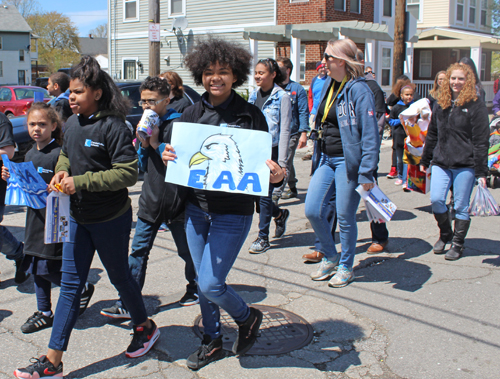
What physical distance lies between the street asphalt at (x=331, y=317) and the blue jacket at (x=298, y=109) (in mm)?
1720

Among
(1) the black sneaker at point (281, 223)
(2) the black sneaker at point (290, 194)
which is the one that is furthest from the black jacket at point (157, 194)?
(2) the black sneaker at point (290, 194)

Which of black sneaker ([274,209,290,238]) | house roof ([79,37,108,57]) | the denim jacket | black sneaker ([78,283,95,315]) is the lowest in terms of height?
black sneaker ([78,283,95,315])

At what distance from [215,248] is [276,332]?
1.07m

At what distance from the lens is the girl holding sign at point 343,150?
4363 mm

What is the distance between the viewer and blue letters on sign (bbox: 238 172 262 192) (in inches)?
120

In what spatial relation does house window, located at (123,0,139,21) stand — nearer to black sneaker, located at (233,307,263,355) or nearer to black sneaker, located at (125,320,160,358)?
black sneaker, located at (125,320,160,358)

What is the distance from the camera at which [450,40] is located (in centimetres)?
2498

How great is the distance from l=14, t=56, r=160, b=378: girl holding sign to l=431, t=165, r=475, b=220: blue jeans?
136 inches

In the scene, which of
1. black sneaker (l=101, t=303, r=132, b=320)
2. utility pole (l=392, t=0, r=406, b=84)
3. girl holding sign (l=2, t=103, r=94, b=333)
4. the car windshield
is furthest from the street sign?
the car windshield

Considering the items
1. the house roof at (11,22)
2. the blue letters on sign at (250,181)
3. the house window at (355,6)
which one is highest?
the house roof at (11,22)

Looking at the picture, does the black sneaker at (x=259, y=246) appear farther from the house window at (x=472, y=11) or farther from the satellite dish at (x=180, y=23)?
the house window at (x=472, y=11)

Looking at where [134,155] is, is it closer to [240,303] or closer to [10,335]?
[240,303]

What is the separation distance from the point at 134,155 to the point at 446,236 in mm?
3825

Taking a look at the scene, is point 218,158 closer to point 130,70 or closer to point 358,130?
point 358,130
